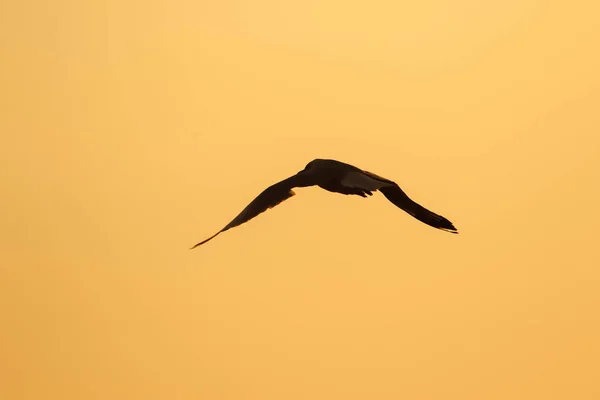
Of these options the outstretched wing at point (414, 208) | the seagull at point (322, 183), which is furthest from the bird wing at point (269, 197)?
the outstretched wing at point (414, 208)

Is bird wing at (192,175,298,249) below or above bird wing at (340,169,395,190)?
below

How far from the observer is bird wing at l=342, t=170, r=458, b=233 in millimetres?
1209

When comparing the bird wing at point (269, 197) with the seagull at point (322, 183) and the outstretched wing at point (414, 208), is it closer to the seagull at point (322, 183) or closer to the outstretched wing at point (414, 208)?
the seagull at point (322, 183)

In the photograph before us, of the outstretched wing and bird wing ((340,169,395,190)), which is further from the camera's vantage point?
the outstretched wing

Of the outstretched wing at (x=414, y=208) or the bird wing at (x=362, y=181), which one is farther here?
the outstretched wing at (x=414, y=208)

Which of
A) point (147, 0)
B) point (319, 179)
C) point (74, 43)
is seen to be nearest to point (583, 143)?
point (319, 179)

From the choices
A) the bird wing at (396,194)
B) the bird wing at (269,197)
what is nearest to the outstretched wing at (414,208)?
the bird wing at (396,194)

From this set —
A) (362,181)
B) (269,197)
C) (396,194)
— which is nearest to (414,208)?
(396,194)

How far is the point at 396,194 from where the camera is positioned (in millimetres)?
1325

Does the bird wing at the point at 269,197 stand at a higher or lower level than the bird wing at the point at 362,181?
lower

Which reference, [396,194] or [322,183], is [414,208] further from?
[322,183]

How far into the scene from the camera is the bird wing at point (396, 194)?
3.97ft

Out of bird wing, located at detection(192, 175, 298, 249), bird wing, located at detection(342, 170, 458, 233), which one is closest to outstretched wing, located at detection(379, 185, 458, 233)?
bird wing, located at detection(342, 170, 458, 233)

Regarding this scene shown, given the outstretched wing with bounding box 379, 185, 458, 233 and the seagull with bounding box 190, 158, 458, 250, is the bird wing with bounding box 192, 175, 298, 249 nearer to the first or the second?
the seagull with bounding box 190, 158, 458, 250
